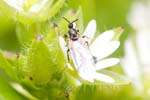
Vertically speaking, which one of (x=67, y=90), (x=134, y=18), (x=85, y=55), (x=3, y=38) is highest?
(x=134, y=18)

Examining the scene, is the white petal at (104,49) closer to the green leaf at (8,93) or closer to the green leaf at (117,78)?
the green leaf at (117,78)

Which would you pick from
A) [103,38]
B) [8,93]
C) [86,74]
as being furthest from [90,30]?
[8,93]

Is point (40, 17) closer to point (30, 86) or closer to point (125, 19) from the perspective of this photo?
point (30, 86)

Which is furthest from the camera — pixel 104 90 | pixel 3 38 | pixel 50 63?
pixel 3 38

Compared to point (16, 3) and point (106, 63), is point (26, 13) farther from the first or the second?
point (106, 63)

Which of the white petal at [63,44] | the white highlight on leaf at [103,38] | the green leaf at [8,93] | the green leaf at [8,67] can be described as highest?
the white highlight on leaf at [103,38]

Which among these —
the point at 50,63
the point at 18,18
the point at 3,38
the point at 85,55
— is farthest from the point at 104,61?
the point at 3,38

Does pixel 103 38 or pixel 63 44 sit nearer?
pixel 63 44

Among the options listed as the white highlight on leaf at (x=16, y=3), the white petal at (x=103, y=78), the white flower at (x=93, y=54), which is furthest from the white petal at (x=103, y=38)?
the white highlight on leaf at (x=16, y=3)
